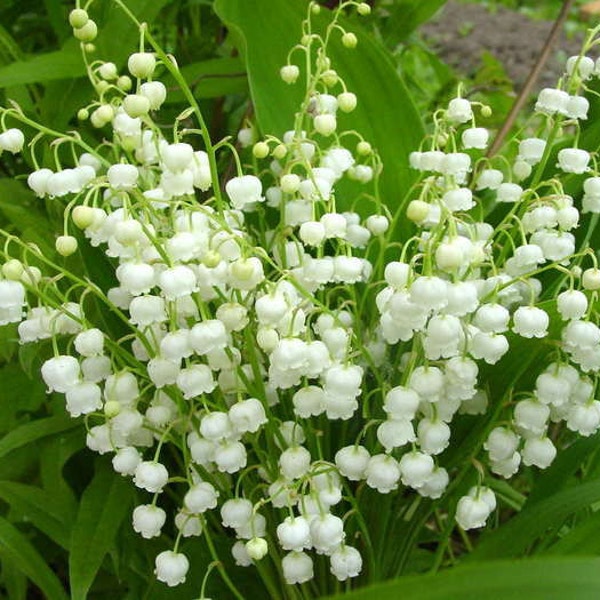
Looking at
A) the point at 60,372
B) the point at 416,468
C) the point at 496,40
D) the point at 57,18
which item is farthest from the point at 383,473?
the point at 496,40

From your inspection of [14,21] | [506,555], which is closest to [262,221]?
[506,555]

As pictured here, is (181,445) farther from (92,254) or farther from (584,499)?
(584,499)

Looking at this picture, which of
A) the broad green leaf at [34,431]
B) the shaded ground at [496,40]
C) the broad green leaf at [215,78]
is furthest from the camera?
the shaded ground at [496,40]

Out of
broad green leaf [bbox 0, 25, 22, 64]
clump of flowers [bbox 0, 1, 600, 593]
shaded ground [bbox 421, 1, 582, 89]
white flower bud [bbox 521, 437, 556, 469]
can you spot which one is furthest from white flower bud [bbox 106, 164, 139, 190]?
shaded ground [bbox 421, 1, 582, 89]

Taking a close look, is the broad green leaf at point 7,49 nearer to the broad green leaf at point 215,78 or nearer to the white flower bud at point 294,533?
the broad green leaf at point 215,78

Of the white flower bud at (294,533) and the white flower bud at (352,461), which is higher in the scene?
the white flower bud at (352,461)

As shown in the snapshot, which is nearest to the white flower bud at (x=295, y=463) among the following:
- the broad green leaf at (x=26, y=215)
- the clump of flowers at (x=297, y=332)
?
the clump of flowers at (x=297, y=332)

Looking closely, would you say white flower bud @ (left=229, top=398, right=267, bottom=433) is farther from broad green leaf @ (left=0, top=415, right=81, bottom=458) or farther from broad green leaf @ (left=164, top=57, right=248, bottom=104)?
broad green leaf @ (left=164, top=57, right=248, bottom=104)
